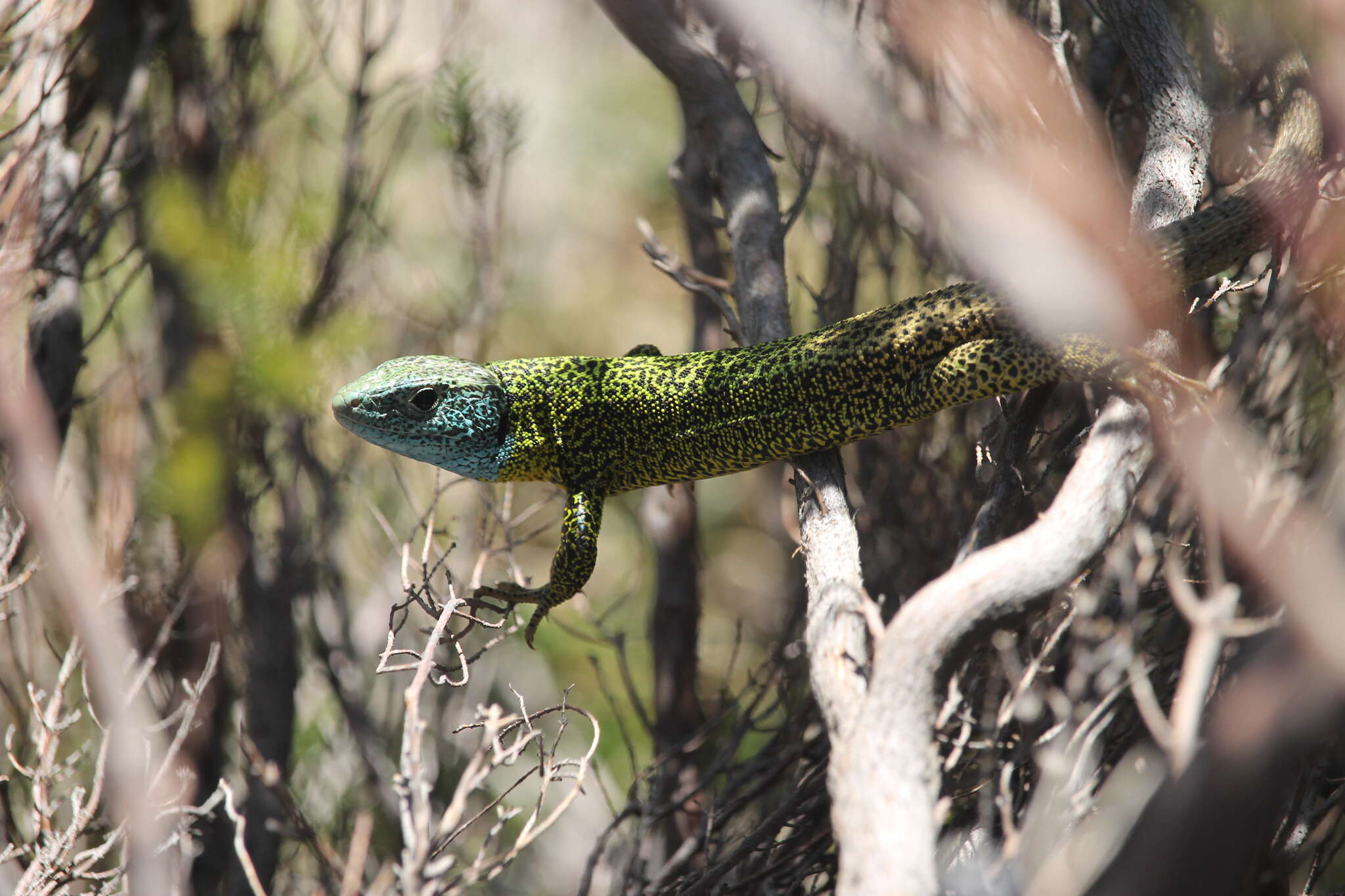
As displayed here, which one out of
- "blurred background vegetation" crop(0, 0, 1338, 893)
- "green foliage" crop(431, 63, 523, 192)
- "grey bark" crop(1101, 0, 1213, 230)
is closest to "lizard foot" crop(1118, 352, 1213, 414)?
"blurred background vegetation" crop(0, 0, 1338, 893)

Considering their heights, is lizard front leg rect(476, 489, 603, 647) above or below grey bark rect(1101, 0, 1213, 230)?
below

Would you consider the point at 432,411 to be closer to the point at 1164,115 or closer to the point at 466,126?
the point at 466,126

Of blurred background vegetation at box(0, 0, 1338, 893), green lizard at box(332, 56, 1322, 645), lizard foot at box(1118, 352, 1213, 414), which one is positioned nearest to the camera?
lizard foot at box(1118, 352, 1213, 414)

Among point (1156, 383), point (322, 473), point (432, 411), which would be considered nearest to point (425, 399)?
point (432, 411)

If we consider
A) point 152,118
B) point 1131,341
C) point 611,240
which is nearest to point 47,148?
point 152,118

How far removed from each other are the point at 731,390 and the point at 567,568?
2.84ft

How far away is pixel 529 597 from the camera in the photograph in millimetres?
3385

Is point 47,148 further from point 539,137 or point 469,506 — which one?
point 539,137

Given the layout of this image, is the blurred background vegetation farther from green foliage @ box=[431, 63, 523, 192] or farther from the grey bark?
the grey bark

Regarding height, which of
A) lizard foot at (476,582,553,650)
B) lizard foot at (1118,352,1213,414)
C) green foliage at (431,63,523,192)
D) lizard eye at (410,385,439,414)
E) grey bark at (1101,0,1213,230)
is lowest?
lizard foot at (476,582,553,650)

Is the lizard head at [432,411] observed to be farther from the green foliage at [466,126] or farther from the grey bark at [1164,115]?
the grey bark at [1164,115]

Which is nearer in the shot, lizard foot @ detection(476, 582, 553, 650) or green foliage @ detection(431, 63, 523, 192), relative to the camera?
lizard foot @ detection(476, 582, 553, 650)

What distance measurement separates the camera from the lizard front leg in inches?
133

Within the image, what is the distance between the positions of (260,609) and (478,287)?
79.6 inches
